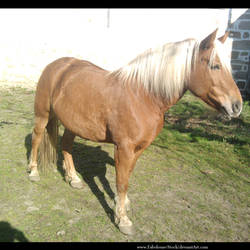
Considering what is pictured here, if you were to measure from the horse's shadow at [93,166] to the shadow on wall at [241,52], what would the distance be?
6.66 m

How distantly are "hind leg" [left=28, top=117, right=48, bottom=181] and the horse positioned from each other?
17.8 inches

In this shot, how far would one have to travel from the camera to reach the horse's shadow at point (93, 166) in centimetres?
329

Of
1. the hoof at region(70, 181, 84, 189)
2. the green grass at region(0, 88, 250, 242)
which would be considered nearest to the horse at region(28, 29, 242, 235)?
the green grass at region(0, 88, 250, 242)

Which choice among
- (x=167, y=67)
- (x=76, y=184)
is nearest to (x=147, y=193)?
(x=76, y=184)

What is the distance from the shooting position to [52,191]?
130 inches

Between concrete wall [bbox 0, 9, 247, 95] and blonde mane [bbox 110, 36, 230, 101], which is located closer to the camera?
blonde mane [bbox 110, 36, 230, 101]

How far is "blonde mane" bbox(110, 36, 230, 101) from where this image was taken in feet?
7.23

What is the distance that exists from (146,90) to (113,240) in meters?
1.58

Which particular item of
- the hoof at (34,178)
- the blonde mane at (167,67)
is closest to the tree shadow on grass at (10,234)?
the hoof at (34,178)

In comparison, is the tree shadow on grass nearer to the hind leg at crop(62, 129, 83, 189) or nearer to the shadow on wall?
the hind leg at crop(62, 129, 83, 189)

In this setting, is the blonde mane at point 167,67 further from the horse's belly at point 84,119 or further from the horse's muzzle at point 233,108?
the horse's belly at point 84,119

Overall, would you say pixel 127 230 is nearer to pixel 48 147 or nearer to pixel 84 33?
pixel 48 147

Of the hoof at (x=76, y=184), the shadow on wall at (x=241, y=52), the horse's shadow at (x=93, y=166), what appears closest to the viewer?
the horse's shadow at (x=93, y=166)

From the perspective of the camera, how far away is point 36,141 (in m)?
3.54
